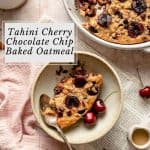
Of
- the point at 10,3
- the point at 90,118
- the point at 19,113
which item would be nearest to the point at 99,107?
the point at 90,118

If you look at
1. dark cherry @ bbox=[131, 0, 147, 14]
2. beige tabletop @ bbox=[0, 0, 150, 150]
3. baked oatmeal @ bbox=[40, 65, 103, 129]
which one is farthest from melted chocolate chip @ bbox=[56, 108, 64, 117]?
dark cherry @ bbox=[131, 0, 147, 14]

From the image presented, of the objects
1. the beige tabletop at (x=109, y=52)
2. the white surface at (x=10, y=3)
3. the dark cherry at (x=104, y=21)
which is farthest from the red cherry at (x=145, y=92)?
the white surface at (x=10, y=3)

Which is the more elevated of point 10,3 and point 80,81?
point 10,3

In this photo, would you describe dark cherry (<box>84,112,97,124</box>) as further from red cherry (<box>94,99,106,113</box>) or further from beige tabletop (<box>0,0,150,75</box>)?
beige tabletop (<box>0,0,150,75</box>)

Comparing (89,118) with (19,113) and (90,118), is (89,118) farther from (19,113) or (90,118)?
(19,113)

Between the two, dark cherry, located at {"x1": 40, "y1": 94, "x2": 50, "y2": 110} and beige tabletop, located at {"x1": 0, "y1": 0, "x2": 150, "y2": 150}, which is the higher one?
beige tabletop, located at {"x1": 0, "y1": 0, "x2": 150, "y2": 150}

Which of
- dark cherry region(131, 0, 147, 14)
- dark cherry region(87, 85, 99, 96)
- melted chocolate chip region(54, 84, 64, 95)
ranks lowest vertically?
melted chocolate chip region(54, 84, 64, 95)
